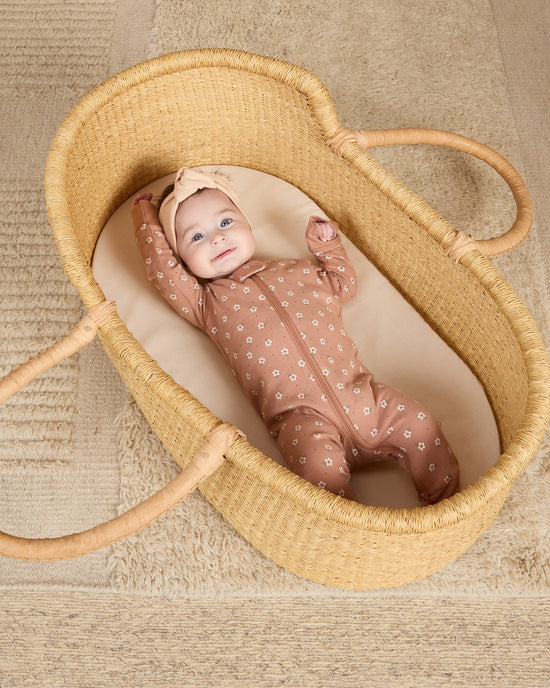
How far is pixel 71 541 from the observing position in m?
0.84

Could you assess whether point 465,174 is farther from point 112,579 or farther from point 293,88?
point 112,579

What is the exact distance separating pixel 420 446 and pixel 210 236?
523 mm

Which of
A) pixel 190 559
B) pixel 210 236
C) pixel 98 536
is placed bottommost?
pixel 190 559

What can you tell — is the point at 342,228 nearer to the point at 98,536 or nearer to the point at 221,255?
the point at 221,255

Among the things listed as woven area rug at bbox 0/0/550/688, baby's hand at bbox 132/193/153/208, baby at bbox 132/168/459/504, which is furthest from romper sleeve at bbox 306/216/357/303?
woven area rug at bbox 0/0/550/688

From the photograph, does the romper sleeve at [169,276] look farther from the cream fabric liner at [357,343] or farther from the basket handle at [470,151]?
the basket handle at [470,151]

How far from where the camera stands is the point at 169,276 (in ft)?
4.14

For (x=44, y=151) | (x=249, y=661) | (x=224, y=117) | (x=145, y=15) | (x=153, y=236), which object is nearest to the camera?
(x=249, y=661)

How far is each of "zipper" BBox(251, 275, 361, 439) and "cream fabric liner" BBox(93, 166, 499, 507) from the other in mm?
108

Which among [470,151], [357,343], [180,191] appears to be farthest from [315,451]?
[470,151]

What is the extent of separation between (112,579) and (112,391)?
0.36 metres

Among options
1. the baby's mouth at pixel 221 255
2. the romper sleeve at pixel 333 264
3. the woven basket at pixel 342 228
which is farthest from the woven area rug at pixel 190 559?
the romper sleeve at pixel 333 264

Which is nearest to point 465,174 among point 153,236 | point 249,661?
point 153,236

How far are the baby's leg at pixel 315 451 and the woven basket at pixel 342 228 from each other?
0.10 metres
